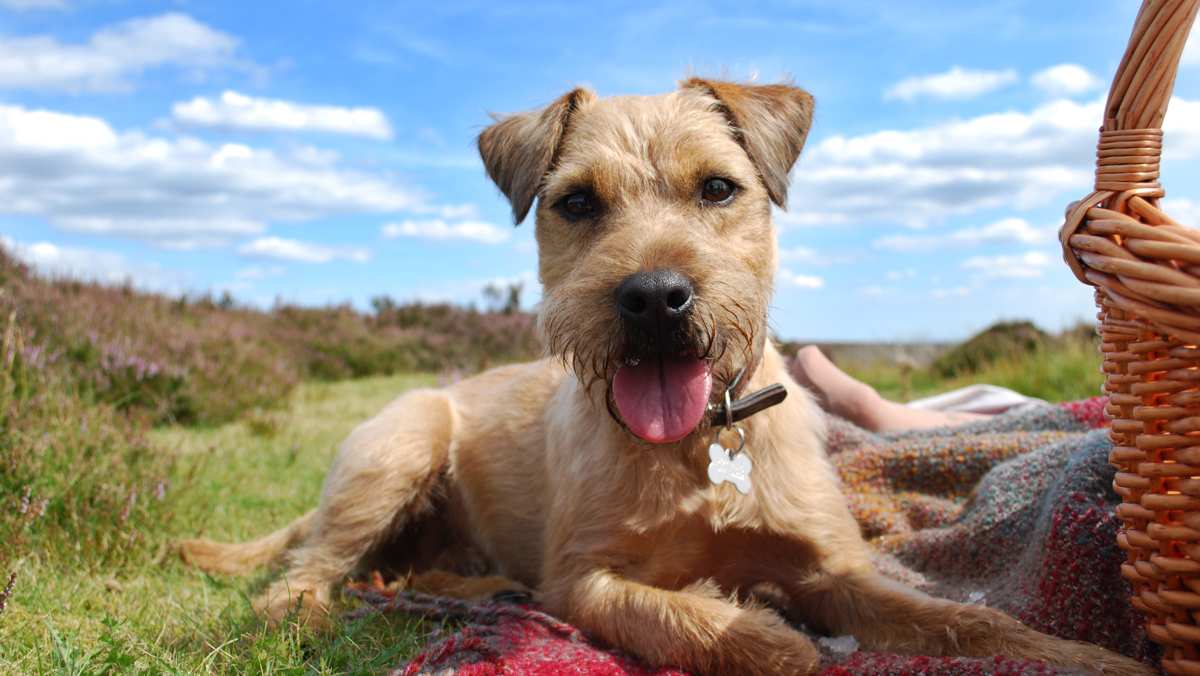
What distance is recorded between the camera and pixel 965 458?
4609 mm

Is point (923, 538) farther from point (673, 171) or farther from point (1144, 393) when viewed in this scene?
point (673, 171)

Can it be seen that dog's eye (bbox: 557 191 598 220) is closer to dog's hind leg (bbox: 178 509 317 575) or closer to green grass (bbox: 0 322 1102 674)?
green grass (bbox: 0 322 1102 674)

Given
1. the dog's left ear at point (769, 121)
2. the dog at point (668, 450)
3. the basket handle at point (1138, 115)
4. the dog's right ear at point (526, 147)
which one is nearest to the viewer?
the basket handle at point (1138, 115)

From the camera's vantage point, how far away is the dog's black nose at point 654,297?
8.85ft

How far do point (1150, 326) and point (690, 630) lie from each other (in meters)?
1.56

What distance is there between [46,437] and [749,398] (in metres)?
3.64

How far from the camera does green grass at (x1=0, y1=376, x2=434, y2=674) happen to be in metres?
2.82

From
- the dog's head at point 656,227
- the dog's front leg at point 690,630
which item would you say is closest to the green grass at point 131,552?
the dog's front leg at point 690,630

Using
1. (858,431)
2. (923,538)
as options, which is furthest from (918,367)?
(923,538)

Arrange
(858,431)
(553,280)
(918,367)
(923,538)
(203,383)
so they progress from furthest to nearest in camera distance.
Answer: (918,367), (203,383), (858,431), (923,538), (553,280)

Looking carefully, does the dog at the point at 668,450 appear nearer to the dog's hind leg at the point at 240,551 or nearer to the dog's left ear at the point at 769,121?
the dog's left ear at the point at 769,121

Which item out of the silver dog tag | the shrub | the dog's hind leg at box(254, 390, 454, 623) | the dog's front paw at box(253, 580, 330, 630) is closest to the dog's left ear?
the silver dog tag

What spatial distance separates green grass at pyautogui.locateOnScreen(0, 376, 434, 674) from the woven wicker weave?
234cm

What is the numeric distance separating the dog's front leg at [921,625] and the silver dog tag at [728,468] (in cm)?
51
